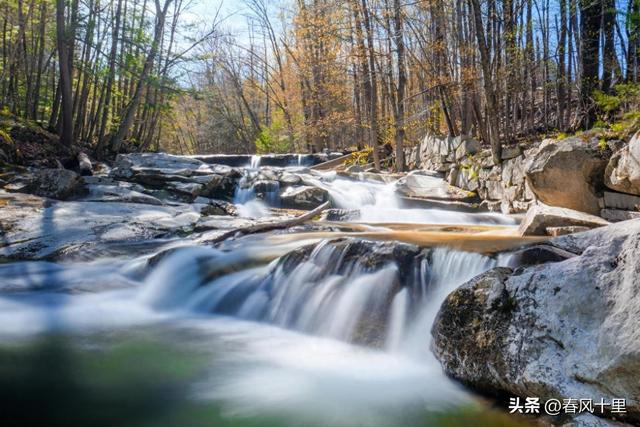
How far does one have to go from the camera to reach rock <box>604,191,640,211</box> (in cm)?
600

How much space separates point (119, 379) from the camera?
3.14 meters

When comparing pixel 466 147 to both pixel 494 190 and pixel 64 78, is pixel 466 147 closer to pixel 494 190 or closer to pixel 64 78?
pixel 494 190

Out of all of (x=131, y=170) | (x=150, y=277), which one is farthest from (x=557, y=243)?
(x=131, y=170)

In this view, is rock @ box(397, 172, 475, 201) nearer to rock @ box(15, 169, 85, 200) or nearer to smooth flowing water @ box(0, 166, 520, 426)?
smooth flowing water @ box(0, 166, 520, 426)

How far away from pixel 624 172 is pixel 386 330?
4.46 metres

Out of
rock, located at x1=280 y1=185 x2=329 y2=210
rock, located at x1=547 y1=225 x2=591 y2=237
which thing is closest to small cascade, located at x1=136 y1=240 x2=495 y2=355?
rock, located at x1=547 y1=225 x2=591 y2=237

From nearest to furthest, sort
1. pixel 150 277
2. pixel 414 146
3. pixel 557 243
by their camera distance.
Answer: pixel 557 243 < pixel 150 277 < pixel 414 146

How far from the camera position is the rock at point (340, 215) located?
9.62 metres

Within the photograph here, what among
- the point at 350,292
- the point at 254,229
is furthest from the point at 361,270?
the point at 254,229

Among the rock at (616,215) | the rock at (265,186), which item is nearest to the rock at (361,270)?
the rock at (616,215)

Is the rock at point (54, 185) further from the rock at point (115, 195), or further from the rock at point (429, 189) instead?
the rock at point (429, 189)

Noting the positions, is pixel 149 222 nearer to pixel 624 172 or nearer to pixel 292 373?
pixel 292 373

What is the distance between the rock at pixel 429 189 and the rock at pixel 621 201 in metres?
4.23

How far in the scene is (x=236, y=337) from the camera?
4.18 metres
